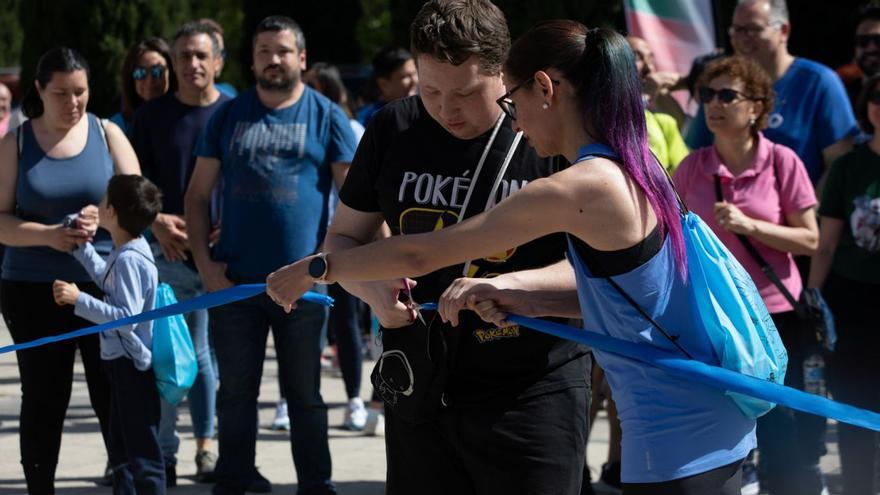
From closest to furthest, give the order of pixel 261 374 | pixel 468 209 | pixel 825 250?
pixel 468 209 < pixel 825 250 < pixel 261 374

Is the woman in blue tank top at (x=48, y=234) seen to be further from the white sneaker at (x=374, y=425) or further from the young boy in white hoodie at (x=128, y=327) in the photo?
the white sneaker at (x=374, y=425)

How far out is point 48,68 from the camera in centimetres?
579

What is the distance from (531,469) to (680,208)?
87 cm

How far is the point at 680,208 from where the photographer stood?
3043 millimetres

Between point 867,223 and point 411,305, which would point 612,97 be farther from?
point 867,223

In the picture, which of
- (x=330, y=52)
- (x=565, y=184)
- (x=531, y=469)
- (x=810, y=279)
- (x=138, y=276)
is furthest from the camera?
(x=330, y=52)

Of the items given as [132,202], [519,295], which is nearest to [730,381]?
A: [519,295]

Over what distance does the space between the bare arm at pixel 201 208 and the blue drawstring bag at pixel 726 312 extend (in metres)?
3.49

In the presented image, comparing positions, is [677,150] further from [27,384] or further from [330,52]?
[330,52]

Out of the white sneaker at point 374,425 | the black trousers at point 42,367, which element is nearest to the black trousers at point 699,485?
the black trousers at point 42,367

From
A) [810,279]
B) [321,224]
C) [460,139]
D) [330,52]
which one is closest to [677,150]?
[810,279]

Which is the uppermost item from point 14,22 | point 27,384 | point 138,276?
point 14,22

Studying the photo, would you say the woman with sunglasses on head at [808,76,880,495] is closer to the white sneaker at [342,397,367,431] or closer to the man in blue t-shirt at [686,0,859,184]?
the man in blue t-shirt at [686,0,859,184]

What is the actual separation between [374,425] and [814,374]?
2.72 metres
